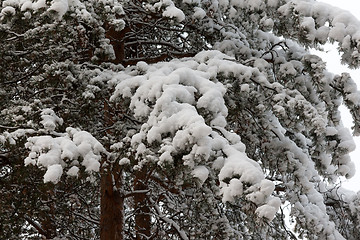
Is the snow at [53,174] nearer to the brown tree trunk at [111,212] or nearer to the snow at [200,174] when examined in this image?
the snow at [200,174]

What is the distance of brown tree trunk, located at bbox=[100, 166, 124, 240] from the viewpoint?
5.57 m

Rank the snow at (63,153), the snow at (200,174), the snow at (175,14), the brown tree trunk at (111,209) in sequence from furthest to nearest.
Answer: the brown tree trunk at (111,209) → the snow at (175,14) → the snow at (63,153) → the snow at (200,174)

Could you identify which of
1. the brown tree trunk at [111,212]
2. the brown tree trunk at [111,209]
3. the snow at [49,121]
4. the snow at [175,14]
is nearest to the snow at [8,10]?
the snow at [49,121]

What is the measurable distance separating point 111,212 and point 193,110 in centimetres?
298

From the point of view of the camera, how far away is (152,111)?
3.50 m

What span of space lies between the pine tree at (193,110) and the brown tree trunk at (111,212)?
0.02 meters

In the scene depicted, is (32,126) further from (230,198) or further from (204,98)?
(230,198)

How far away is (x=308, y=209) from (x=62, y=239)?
148 inches

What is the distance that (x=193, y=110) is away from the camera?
3.26m

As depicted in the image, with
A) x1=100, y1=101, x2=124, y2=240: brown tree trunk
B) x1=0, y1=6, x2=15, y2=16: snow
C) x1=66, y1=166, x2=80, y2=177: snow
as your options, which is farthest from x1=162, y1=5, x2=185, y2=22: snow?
x1=66, y1=166, x2=80, y2=177: snow

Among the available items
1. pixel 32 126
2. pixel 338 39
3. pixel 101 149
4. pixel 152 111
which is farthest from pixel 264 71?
pixel 32 126

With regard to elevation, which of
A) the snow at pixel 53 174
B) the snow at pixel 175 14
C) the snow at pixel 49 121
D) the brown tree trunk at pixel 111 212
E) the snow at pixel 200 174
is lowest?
the brown tree trunk at pixel 111 212

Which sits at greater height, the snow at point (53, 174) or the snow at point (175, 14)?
the snow at point (175, 14)

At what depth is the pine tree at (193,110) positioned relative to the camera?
324cm
